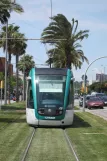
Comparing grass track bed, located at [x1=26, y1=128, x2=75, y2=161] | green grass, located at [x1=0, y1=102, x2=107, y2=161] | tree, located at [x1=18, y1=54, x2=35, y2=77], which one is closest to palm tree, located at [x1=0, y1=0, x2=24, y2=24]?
green grass, located at [x1=0, y1=102, x2=107, y2=161]

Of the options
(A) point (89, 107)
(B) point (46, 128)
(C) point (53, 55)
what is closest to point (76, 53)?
(C) point (53, 55)

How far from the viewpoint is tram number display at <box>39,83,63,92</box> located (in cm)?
2188

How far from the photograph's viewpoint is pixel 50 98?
21750 millimetres

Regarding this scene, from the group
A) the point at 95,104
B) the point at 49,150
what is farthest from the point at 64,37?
the point at 49,150

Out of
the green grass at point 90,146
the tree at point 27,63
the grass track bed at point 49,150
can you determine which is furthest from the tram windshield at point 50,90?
the tree at point 27,63

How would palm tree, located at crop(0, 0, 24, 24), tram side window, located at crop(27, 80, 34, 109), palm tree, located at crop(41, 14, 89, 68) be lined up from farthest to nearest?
palm tree, located at crop(41, 14, 89, 68)
palm tree, located at crop(0, 0, 24, 24)
tram side window, located at crop(27, 80, 34, 109)

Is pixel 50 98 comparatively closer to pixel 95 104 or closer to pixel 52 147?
pixel 52 147

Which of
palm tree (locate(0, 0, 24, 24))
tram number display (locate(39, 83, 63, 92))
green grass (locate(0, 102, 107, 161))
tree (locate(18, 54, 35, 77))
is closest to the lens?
green grass (locate(0, 102, 107, 161))

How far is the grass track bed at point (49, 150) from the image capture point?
1159cm

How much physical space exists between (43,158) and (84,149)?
7.17 ft

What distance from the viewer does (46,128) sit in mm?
21438

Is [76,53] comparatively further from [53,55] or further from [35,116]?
[35,116]

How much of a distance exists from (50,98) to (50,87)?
0.63 m

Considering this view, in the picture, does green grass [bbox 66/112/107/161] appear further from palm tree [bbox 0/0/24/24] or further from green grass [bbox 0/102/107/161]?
palm tree [bbox 0/0/24/24]
